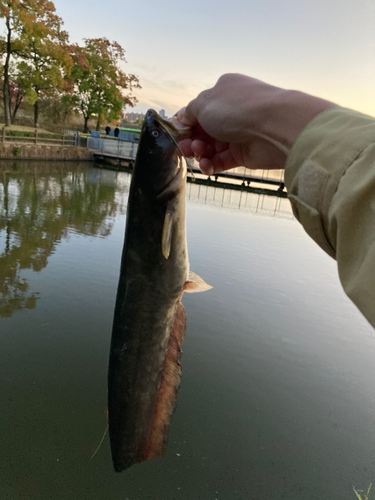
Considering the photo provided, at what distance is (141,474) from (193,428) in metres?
0.77

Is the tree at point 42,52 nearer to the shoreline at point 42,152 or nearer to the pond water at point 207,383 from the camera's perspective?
the shoreline at point 42,152

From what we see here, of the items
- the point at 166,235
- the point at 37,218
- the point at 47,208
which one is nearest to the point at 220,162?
the point at 166,235

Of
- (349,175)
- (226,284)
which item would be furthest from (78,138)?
(349,175)

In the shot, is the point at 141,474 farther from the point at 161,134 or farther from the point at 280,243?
the point at 280,243

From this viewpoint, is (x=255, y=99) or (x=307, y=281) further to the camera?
(x=307, y=281)

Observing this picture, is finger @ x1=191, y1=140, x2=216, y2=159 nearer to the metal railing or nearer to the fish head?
the fish head

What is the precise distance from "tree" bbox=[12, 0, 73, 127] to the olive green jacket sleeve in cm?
3133

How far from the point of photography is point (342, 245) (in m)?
0.91

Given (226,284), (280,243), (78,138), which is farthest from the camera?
(78,138)

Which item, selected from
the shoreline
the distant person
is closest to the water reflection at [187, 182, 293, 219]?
the shoreline

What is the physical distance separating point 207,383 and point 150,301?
3.34m

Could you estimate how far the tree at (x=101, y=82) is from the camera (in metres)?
38.4

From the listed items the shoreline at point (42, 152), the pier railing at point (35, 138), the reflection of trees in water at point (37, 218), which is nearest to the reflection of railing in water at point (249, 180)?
the shoreline at point (42, 152)

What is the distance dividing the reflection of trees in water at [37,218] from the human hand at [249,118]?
16.1 feet
